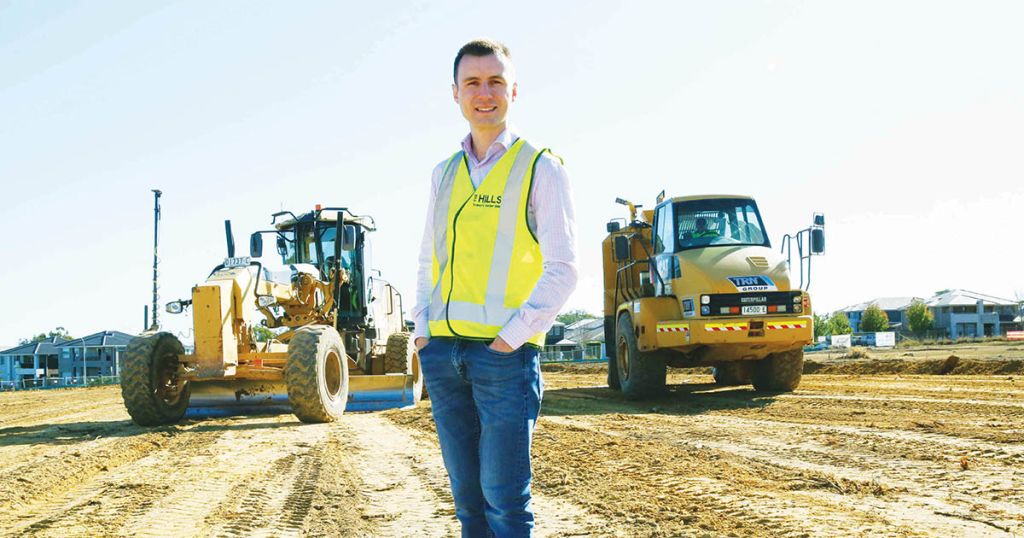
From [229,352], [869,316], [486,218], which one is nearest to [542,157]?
[486,218]

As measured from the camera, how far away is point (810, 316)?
1128 centimetres

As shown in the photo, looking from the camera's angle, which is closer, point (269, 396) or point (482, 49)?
point (482, 49)

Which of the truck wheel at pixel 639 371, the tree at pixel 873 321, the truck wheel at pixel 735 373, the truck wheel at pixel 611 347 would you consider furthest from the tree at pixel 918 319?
the truck wheel at pixel 639 371

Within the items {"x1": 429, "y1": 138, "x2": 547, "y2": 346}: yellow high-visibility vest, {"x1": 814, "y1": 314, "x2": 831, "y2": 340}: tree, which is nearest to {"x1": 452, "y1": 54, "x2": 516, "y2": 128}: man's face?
{"x1": 429, "y1": 138, "x2": 547, "y2": 346}: yellow high-visibility vest

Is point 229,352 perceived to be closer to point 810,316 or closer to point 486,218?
point 810,316

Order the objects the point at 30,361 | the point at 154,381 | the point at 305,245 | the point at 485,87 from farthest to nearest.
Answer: the point at 30,361 < the point at 305,245 < the point at 154,381 < the point at 485,87

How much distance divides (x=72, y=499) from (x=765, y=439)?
543cm

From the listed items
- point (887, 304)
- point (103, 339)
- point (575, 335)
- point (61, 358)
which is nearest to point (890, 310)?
point (887, 304)

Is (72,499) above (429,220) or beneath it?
beneath

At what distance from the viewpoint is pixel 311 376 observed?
971 centimetres

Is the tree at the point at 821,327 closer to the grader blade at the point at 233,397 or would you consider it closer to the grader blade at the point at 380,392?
the grader blade at the point at 380,392

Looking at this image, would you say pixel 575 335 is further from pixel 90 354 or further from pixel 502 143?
pixel 502 143

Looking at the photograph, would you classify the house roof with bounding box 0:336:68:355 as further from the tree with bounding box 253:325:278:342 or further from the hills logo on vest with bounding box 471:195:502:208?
the hills logo on vest with bounding box 471:195:502:208

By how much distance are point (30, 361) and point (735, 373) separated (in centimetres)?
7077
